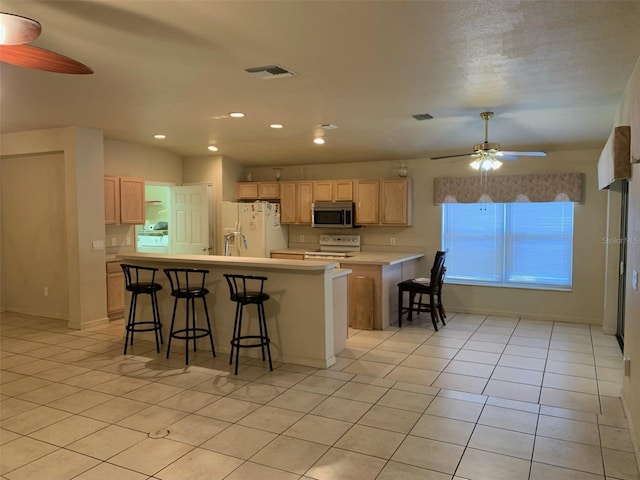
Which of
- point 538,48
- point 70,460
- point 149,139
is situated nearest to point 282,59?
point 538,48

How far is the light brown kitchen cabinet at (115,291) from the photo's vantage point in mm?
6094

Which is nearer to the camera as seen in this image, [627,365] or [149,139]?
[627,365]

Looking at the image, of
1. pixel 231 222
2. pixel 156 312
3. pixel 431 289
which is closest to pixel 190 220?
pixel 231 222

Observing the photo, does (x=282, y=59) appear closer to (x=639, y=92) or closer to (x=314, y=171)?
(x=639, y=92)

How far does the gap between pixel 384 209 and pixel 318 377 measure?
136 inches

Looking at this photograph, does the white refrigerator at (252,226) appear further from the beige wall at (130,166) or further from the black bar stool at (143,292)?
the black bar stool at (143,292)

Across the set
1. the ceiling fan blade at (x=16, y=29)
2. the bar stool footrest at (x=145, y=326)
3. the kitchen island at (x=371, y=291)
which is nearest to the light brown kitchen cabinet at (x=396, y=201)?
the kitchen island at (x=371, y=291)

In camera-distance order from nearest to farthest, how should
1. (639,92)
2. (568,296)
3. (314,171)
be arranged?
(639,92) < (568,296) < (314,171)

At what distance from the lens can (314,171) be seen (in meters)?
7.76

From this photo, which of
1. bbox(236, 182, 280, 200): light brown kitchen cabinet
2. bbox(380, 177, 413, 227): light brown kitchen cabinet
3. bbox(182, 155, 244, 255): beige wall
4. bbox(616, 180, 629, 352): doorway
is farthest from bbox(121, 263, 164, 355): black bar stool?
bbox(616, 180, 629, 352): doorway

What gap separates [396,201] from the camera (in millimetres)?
6812

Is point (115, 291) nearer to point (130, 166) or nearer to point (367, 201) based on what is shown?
point (130, 166)

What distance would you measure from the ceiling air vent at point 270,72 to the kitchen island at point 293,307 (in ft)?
5.57

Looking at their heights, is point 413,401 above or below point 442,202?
below
